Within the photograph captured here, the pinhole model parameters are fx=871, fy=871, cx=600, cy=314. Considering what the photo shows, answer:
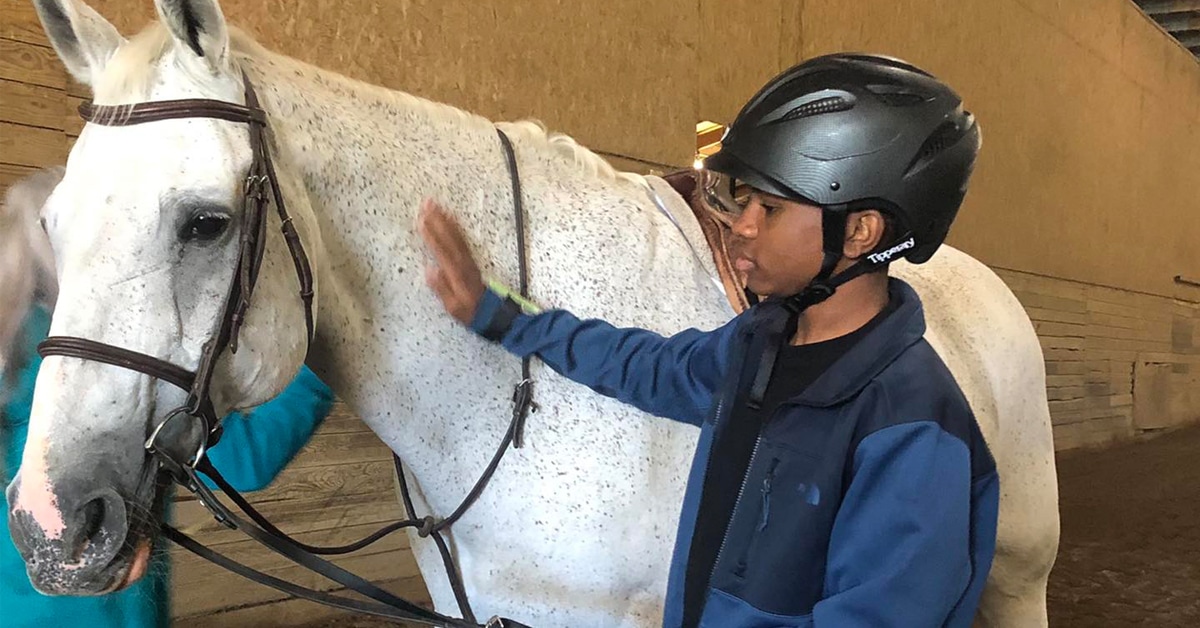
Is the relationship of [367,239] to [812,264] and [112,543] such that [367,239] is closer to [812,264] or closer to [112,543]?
[112,543]

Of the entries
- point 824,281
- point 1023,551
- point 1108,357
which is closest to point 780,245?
point 824,281

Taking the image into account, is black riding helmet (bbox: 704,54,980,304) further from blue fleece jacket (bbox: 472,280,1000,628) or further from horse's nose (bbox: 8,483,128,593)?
horse's nose (bbox: 8,483,128,593)

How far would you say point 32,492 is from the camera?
34.4 inches

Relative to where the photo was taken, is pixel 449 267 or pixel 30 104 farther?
Answer: pixel 30 104

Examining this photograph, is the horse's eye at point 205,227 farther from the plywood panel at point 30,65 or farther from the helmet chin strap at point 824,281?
the plywood panel at point 30,65

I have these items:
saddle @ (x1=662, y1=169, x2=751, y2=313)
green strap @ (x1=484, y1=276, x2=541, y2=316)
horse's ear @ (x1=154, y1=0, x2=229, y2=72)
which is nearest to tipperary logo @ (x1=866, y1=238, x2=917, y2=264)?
saddle @ (x1=662, y1=169, x2=751, y2=313)

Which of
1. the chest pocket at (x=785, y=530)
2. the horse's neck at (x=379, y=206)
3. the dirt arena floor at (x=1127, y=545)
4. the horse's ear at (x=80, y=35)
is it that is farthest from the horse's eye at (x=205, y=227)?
the dirt arena floor at (x=1127, y=545)

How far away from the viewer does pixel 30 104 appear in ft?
6.75

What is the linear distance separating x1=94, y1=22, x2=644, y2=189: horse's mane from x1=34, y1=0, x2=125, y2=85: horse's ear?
30mm

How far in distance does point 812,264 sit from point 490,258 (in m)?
0.46

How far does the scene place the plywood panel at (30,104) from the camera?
2.02m

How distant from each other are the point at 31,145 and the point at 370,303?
1.46 metres

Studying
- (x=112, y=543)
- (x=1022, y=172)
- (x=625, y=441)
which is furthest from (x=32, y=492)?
(x=1022, y=172)

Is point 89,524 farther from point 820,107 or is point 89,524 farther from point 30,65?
point 30,65
